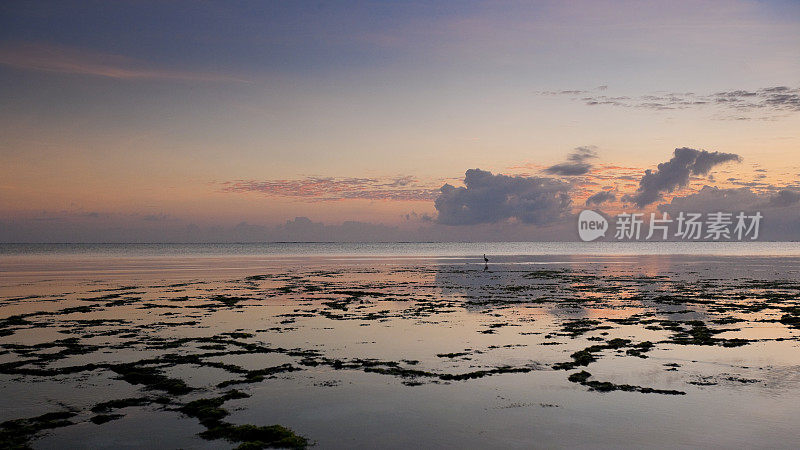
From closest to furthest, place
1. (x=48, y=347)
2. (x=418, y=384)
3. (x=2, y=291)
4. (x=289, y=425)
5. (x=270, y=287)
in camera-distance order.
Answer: (x=289, y=425), (x=418, y=384), (x=48, y=347), (x=2, y=291), (x=270, y=287)

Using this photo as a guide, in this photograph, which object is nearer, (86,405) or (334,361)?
(86,405)

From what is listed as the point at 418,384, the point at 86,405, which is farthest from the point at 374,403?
the point at 86,405

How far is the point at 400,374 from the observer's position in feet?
44.9

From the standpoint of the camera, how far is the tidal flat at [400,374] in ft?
31.5

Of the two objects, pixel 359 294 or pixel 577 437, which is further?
pixel 359 294

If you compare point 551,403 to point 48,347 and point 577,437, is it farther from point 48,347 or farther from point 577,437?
point 48,347

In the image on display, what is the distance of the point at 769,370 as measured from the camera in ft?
45.0

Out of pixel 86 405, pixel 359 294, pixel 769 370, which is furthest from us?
pixel 359 294

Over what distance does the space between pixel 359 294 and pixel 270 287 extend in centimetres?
759

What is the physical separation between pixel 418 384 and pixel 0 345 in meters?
12.7

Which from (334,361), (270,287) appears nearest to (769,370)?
(334,361)

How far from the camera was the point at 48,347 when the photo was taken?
16.7 meters

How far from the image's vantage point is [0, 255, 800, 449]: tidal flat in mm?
9609

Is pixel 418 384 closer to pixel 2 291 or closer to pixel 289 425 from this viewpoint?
pixel 289 425
